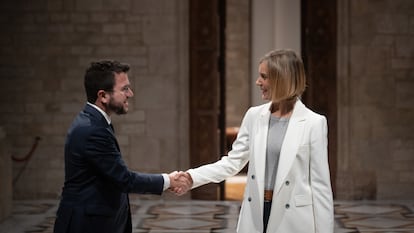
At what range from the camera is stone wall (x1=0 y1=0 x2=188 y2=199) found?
23.9 ft

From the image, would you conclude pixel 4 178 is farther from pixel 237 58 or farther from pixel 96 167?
pixel 237 58

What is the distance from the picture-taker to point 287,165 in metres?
2.75

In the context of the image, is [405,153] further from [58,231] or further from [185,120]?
[58,231]

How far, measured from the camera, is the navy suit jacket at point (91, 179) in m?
2.73

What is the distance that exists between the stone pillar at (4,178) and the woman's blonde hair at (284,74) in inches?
156

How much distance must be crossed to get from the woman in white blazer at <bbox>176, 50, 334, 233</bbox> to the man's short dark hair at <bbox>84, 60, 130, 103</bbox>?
0.61m

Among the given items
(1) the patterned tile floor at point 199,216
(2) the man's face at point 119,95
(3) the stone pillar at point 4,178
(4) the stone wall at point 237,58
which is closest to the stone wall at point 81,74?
(1) the patterned tile floor at point 199,216

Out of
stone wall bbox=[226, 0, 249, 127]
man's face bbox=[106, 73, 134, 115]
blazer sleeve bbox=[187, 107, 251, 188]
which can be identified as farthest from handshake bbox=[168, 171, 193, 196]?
stone wall bbox=[226, 0, 249, 127]

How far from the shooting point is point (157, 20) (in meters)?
7.26

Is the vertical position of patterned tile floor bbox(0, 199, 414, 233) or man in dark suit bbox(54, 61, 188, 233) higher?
man in dark suit bbox(54, 61, 188, 233)

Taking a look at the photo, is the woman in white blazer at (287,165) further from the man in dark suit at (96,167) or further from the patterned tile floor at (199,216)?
the patterned tile floor at (199,216)

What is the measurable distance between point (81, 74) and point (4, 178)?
5.33ft

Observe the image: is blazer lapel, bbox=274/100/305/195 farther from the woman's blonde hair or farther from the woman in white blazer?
the woman's blonde hair

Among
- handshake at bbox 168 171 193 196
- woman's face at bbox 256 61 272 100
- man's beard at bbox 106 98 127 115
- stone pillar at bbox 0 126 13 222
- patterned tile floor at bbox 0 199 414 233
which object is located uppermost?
woman's face at bbox 256 61 272 100
